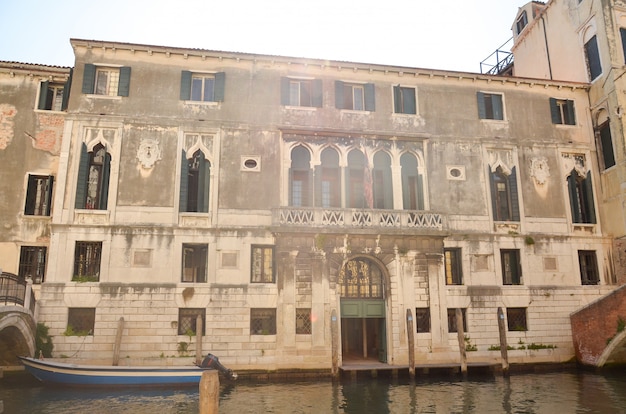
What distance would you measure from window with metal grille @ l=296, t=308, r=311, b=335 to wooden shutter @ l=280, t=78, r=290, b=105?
8.86 meters

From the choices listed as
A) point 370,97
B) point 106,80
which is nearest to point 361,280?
point 370,97

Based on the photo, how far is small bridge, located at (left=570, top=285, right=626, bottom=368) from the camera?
19.0 metres

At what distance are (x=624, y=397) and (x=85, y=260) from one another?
1895 cm

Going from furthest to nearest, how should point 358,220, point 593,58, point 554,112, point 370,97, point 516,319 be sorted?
1. point 593,58
2. point 554,112
3. point 370,97
4. point 516,319
5. point 358,220

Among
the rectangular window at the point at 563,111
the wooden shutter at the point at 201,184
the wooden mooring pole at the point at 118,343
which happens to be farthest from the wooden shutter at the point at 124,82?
the rectangular window at the point at 563,111

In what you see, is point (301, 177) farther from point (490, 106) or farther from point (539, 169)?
point (539, 169)

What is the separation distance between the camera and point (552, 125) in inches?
922

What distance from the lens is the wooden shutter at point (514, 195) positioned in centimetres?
2206

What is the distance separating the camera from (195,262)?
19438 mm

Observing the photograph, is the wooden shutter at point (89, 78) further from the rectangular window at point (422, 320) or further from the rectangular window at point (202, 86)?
the rectangular window at point (422, 320)

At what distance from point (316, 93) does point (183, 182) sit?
696 cm

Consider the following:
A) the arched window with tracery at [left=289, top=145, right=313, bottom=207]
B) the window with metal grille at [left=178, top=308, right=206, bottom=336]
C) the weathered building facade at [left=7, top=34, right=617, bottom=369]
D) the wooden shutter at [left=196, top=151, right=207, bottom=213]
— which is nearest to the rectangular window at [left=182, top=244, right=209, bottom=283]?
the weathered building facade at [left=7, top=34, right=617, bottom=369]

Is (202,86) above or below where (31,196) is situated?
above

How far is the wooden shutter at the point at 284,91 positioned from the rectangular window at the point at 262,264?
640cm
